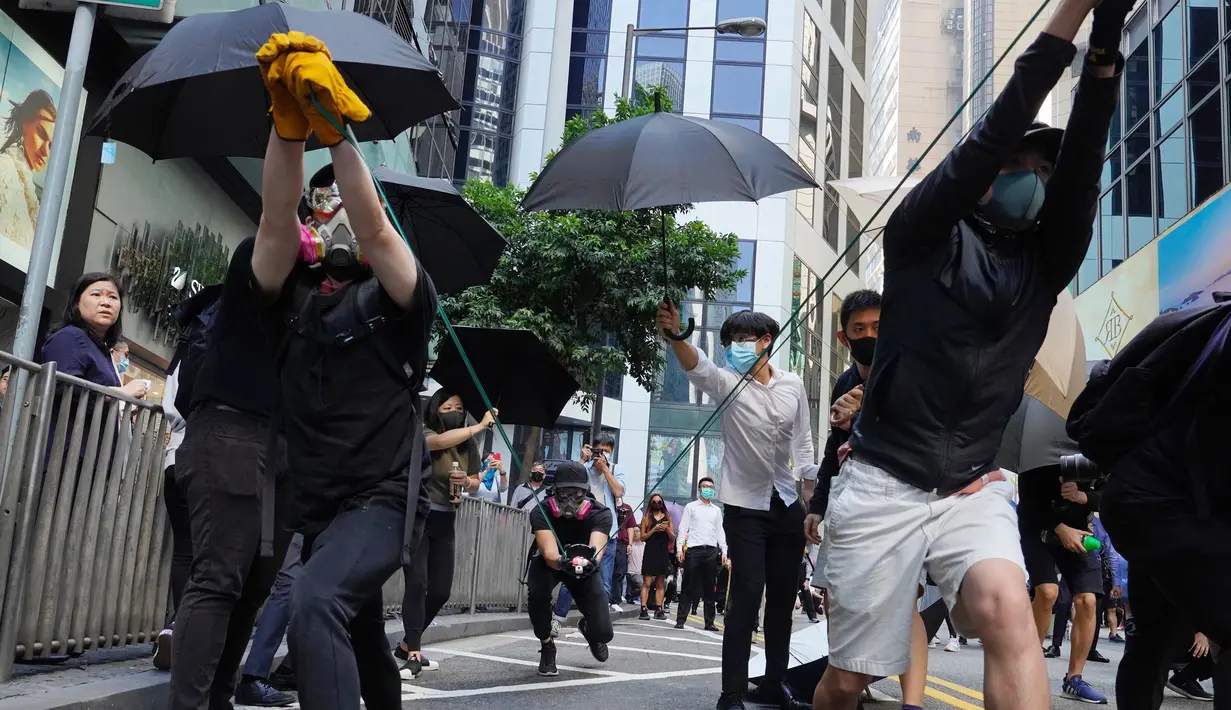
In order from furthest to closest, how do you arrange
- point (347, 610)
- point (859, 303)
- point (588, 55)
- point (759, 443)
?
point (588, 55), point (759, 443), point (859, 303), point (347, 610)

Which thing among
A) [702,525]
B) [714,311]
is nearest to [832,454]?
[702,525]

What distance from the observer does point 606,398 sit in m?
38.2

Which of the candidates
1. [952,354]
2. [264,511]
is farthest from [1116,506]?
[264,511]

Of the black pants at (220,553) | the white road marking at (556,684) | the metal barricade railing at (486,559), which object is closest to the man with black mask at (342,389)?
the black pants at (220,553)

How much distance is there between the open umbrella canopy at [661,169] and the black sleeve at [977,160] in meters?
2.99

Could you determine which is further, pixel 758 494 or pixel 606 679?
pixel 606 679

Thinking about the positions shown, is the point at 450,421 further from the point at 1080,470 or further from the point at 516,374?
the point at 1080,470

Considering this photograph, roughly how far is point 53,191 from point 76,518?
5.00 ft

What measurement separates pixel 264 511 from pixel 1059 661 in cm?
1079

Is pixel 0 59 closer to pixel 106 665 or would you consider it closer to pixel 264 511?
pixel 106 665

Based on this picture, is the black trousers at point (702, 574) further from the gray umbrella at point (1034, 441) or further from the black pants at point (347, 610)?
the black pants at point (347, 610)

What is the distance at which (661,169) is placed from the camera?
6.66m

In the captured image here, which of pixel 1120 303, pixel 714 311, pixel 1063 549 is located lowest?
pixel 1063 549

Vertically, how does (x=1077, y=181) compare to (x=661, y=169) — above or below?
below
